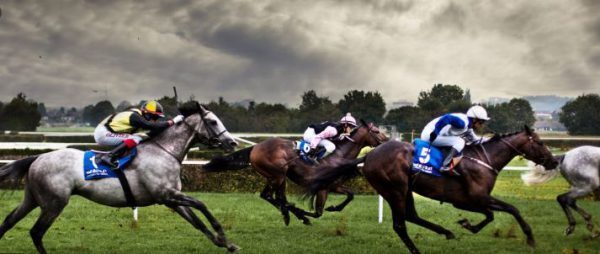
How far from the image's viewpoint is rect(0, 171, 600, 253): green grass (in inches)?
280

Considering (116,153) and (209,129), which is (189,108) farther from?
(116,153)

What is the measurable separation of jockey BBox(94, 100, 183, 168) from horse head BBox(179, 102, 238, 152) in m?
0.17

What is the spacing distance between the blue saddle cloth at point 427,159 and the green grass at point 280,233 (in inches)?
38.0

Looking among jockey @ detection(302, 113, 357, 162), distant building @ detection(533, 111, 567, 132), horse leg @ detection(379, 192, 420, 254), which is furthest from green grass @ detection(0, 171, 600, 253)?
distant building @ detection(533, 111, 567, 132)

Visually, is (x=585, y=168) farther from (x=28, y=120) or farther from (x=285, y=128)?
(x=28, y=120)

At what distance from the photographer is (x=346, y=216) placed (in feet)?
32.1

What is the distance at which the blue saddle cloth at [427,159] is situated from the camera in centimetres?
680

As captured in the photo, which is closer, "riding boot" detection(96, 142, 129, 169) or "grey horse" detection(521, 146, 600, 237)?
"riding boot" detection(96, 142, 129, 169)

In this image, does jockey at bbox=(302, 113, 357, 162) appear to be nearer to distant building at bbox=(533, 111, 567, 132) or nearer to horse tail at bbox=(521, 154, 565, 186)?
horse tail at bbox=(521, 154, 565, 186)

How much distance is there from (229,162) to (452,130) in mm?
4243

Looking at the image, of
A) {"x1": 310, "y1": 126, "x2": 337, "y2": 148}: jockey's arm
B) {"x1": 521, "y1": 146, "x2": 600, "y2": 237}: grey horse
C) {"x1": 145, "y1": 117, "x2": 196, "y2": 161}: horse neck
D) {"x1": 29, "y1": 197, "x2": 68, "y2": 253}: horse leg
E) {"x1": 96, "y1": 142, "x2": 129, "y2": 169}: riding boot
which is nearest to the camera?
{"x1": 29, "y1": 197, "x2": 68, "y2": 253}: horse leg

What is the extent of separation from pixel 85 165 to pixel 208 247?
5.83 feet

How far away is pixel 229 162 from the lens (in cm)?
995

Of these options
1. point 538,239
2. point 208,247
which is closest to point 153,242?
point 208,247
